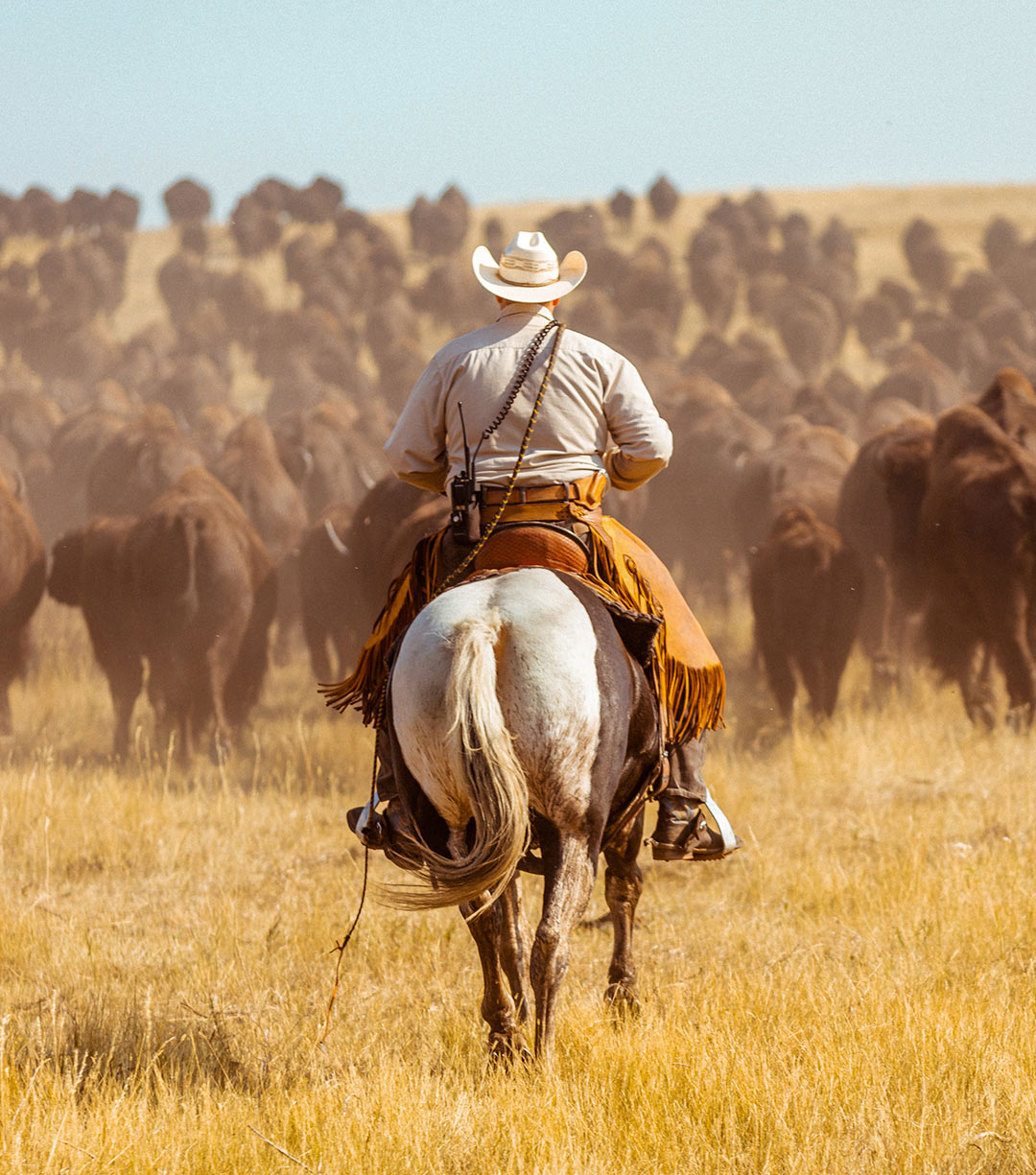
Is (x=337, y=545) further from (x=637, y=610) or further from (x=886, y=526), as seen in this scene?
(x=637, y=610)

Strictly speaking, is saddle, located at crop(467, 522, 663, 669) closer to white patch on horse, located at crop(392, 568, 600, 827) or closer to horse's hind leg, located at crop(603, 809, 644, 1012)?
white patch on horse, located at crop(392, 568, 600, 827)

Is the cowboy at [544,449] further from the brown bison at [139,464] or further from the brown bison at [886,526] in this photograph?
the brown bison at [139,464]

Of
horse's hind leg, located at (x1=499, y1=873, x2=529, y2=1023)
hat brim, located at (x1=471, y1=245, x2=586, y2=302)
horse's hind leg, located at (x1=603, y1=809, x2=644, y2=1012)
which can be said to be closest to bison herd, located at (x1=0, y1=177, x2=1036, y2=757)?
horse's hind leg, located at (x1=603, y1=809, x2=644, y2=1012)

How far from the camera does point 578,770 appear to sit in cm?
363

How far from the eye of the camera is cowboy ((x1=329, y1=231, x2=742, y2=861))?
4.20m

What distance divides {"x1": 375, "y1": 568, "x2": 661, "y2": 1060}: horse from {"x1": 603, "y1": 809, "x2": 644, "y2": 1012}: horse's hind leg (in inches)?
35.7

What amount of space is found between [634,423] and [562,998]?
2112mm

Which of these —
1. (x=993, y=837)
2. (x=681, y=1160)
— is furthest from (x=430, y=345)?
(x=681, y=1160)

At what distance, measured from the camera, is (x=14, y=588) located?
10.9 metres

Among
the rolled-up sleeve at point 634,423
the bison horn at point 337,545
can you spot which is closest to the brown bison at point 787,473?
the bison horn at point 337,545

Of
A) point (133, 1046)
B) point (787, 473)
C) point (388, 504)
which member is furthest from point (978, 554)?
point (133, 1046)

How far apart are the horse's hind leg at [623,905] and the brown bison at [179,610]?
528 cm

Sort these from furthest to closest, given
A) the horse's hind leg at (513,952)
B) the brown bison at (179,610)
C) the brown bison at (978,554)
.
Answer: the brown bison at (179,610) → the brown bison at (978,554) → the horse's hind leg at (513,952)

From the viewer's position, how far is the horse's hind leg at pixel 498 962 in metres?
3.98
